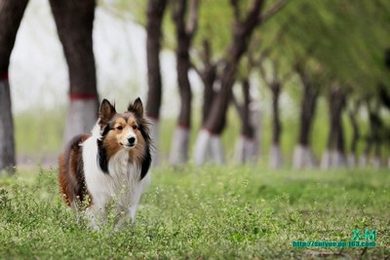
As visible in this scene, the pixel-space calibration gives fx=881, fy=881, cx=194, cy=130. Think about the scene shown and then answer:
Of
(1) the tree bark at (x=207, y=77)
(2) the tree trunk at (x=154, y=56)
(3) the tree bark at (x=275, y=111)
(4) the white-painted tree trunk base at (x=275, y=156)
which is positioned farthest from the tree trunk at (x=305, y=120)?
(2) the tree trunk at (x=154, y=56)

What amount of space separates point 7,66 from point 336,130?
36675mm

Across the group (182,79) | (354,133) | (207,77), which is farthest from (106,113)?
(354,133)

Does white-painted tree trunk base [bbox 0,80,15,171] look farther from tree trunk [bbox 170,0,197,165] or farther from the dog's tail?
tree trunk [bbox 170,0,197,165]

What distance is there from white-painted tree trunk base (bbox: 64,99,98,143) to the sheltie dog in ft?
25.2

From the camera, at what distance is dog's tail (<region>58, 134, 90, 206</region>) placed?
1089 cm

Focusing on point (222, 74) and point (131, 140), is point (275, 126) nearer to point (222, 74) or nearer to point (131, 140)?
point (222, 74)

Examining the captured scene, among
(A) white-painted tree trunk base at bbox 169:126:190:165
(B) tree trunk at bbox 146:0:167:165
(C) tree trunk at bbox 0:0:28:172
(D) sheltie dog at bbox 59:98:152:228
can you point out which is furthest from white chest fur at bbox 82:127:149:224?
(A) white-painted tree trunk base at bbox 169:126:190:165

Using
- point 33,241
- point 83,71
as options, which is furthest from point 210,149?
point 33,241

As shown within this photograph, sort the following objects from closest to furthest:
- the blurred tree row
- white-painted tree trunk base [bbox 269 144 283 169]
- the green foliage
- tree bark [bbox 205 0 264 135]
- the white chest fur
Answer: the white chest fur < tree bark [bbox 205 0 264 135] < the blurred tree row < the green foliage < white-painted tree trunk base [bbox 269 144 283 169]

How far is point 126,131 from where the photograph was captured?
1010 centimetres

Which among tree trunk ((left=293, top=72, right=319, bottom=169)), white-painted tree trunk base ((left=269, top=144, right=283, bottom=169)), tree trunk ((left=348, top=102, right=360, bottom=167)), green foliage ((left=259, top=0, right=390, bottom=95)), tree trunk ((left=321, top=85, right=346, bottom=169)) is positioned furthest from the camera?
tree trunk ((left=348, top=102, right=360, bottom=167))

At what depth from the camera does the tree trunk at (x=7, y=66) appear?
50.4 ft

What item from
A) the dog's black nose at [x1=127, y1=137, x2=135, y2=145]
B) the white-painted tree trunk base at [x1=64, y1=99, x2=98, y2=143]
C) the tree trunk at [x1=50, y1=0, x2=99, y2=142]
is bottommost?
the dog's black nose at [x1=127, y1=137, x2=135, y2=145]

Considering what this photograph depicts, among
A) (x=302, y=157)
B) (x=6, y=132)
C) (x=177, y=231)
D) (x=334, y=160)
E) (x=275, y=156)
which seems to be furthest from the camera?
(x=334, y=160)
